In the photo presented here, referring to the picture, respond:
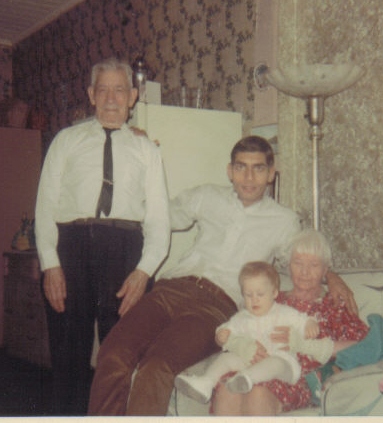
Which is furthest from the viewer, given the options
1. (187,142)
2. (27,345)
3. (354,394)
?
(27,345)

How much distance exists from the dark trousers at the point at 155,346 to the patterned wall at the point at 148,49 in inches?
50.8

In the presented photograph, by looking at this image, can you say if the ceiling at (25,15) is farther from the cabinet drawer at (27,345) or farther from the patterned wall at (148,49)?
the cabinet drawer at (27,345)

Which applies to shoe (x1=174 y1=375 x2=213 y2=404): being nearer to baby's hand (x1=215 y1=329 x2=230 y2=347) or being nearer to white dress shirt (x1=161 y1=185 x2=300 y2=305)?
baby's hand (x1=215 y1=329 x2=230 y2=347)

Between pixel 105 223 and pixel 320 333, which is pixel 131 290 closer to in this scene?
pixel 105 223

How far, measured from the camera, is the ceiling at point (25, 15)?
4.49 meters

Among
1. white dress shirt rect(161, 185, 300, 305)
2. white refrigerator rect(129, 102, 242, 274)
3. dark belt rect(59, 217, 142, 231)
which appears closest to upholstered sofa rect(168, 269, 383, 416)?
white dress shirt rect(161, 185, 300, 305)

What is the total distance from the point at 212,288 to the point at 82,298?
435 millimetres

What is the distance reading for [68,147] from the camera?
192cm

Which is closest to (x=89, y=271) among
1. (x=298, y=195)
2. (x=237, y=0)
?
(x=298, y=195)

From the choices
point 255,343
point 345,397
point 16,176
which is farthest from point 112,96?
point 16,176

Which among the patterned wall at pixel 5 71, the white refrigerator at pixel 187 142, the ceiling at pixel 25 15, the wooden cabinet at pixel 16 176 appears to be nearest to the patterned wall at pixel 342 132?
the white refrigerator at pixel 187 142

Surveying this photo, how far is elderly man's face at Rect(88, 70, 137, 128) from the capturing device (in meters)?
1.90

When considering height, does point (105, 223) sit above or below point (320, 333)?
above

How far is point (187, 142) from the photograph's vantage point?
269 centimetres
